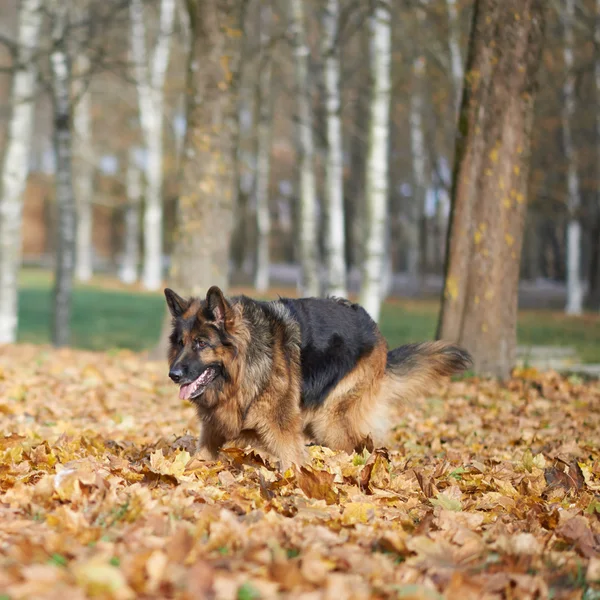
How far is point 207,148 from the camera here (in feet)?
35.5

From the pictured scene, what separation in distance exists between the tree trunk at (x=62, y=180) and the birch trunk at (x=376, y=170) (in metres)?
5.90

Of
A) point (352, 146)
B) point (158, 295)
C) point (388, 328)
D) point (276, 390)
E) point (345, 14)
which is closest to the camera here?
point (276, 390)

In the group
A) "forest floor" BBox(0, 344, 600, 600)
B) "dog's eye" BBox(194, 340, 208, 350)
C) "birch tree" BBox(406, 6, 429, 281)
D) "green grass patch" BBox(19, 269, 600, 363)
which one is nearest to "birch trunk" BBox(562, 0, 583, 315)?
"green grass patch" BBox(19, 269, 600, 363)

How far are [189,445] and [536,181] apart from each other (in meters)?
26.2

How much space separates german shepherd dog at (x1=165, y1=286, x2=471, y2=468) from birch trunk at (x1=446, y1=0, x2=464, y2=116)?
18116 mm

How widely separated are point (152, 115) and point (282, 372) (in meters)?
26.0

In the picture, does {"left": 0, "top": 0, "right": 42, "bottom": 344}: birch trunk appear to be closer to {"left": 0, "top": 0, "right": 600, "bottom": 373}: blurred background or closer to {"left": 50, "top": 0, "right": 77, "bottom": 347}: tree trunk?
{"left": 0, "top": 0, "right": 600, "bottom": 373}: blurred background

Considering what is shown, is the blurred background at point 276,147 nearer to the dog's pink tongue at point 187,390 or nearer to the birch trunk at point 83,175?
the birch trunk at point 83,175

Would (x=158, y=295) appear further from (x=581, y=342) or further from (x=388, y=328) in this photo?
(x=581, y=342)

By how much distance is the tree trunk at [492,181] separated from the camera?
32.5 feet

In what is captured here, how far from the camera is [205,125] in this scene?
10.8 meters

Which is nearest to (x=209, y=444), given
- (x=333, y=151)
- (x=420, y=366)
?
(x=420, y=366)

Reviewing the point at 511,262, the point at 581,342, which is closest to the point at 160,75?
the point at 581,342

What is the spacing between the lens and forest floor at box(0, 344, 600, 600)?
3.06 meters
